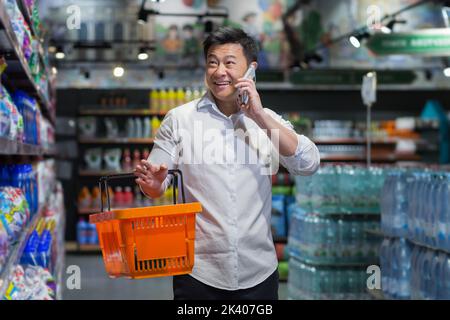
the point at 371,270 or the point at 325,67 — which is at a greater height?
the point at 325,67

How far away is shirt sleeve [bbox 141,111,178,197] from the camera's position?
272 centimetres

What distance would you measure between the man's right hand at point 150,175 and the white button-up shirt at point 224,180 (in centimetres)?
18

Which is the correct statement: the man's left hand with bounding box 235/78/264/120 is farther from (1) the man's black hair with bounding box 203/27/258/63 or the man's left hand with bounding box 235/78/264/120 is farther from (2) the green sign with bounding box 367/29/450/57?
(2) the green sign with bounding box 367/29/450/57

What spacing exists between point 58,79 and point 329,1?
4848mm

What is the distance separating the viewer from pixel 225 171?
2748 millimetres

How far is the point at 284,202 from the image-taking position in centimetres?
1005

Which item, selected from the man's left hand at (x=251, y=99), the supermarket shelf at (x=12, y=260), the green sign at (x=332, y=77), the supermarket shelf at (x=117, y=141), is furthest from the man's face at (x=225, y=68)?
the green sign at (x=332, y=77)

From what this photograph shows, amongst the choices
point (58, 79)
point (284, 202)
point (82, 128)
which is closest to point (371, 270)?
point (284, 202)

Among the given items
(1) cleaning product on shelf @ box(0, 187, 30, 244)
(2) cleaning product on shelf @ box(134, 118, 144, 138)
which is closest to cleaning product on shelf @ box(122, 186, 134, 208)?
(2) cleaning product on shelf @ box(134, 118, 144, 138)

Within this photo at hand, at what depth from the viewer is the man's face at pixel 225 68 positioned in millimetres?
2682

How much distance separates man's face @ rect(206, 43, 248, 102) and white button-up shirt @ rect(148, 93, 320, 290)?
11cm

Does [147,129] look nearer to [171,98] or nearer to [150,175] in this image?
[171,98]

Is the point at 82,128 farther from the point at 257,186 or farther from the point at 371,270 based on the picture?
the point at 257,186

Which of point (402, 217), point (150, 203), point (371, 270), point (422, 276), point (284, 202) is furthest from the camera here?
point (150, 203)
